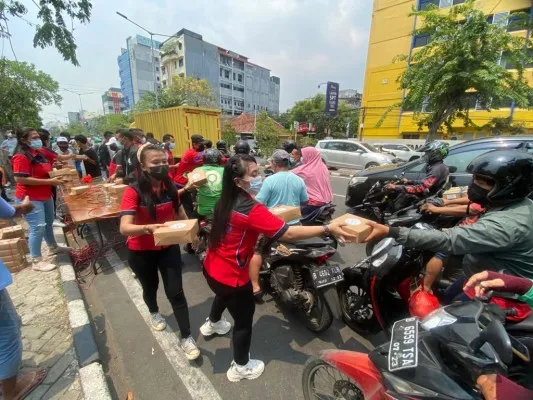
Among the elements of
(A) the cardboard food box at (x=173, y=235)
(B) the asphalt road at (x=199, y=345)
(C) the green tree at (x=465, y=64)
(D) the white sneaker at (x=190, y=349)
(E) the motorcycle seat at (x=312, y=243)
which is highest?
(C) the green tree at (x=465, y=64)

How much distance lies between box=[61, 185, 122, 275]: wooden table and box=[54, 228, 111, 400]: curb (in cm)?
54

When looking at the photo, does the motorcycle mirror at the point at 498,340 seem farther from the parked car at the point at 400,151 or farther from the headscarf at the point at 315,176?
the parked car at the point at 400,151

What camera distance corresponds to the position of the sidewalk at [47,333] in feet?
6.69

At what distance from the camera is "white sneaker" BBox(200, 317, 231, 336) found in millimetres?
2537

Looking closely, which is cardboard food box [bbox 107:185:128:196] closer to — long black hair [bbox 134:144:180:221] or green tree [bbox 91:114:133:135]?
long black hair [bbox 134:144:180:221]

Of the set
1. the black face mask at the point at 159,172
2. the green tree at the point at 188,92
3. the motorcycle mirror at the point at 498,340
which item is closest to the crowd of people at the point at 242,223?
the black face mask at the point at 159,172

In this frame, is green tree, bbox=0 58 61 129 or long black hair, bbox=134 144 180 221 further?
green tree, bbox=0 58 61 129

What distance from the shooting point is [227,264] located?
1854 millimetres

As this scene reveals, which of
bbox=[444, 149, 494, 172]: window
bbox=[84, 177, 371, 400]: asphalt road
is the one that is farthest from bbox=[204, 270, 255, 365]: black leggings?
bbox=[444, 149, 494, 172]: window

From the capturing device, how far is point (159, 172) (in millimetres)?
2156

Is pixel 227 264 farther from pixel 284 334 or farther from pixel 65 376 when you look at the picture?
pixel 65 376

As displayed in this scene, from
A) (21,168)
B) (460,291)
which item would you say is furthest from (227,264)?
(21,168)

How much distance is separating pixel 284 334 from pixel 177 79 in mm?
35886

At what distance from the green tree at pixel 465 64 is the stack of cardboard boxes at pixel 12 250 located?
12.9 meters
